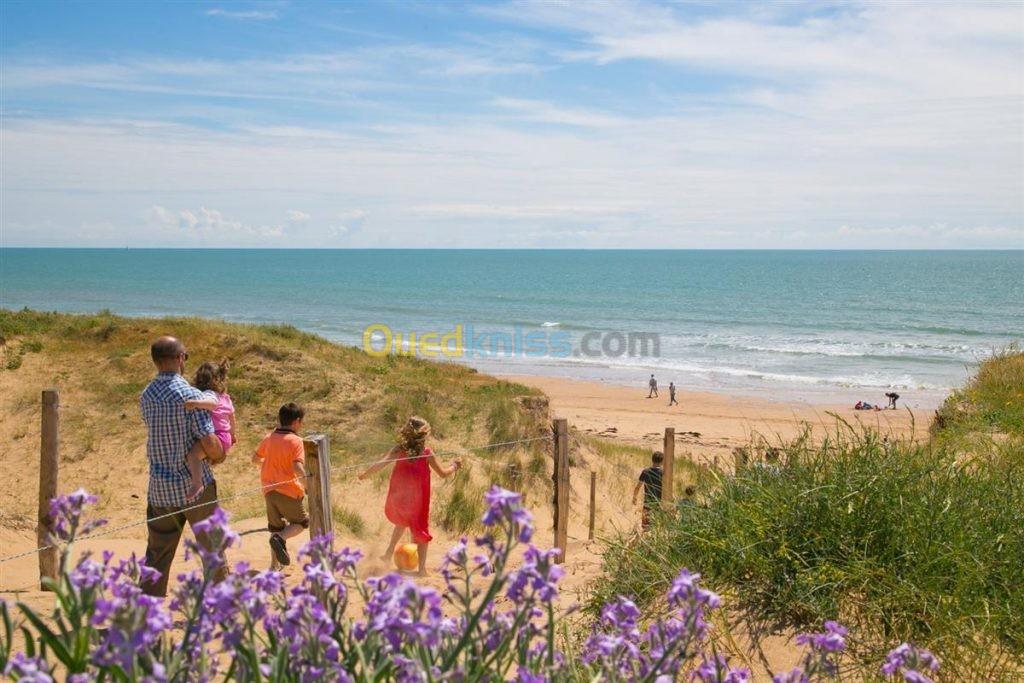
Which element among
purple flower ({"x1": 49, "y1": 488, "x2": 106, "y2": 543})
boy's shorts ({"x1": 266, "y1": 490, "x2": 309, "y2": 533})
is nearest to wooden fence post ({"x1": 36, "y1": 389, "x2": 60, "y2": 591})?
boy's shorts ({"x1": 266, "y1": 490, "x2": 309, "y2": 533})

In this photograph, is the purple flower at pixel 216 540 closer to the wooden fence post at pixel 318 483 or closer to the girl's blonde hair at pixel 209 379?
the wooden fence post at pixel 318 483

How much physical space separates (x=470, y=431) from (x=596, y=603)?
31.4 feet

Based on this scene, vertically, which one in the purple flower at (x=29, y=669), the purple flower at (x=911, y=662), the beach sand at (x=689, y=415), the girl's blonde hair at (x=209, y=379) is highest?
the girl's blonde hair at (x=209, y=379)

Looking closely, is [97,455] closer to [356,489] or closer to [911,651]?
[356,489]

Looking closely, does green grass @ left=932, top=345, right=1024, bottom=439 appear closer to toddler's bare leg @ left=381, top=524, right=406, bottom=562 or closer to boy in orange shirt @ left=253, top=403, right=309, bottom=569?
toddler's bare leg @ left=381, top=524, right=406, bottom=562

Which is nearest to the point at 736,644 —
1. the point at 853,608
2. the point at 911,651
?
the point at 853,608

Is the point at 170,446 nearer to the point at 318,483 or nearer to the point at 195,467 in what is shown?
the point at 195,467

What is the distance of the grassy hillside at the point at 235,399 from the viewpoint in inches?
463

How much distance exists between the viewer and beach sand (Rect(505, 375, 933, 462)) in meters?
22.3

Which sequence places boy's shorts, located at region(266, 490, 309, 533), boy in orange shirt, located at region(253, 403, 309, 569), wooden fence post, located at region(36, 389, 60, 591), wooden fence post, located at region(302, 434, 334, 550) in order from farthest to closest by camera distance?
boy's shorts, located at region(266, 490, 309, 533)
boy in orange shirt, located at region(253, 403, 309, 569)
wooden fence post, located at region(36, 389, 60, 591)
wooden fence post, located at region(302, 434, 334, 550)

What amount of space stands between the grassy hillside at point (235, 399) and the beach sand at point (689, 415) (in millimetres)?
6252

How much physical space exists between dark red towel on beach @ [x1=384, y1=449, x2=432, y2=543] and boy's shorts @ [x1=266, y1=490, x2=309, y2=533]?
70cm

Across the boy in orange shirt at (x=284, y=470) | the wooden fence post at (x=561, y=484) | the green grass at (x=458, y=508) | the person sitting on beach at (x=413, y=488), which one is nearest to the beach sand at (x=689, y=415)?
the green grass at (x=458, y=508)

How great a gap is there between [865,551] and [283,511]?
4.40 meters
